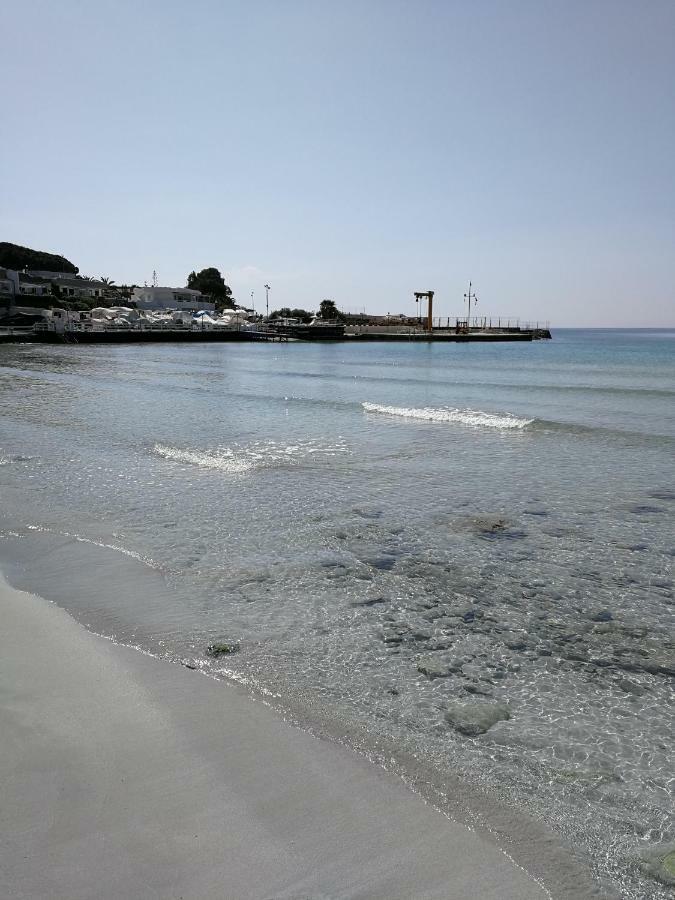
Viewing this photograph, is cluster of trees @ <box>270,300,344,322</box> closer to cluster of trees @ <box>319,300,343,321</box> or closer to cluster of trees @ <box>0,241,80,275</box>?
cluster of trees @ <box>319,300,343,321</box>

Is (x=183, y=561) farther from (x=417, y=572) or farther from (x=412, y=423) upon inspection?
(x=412, y=423)

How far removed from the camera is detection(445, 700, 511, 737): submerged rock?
3.93 m

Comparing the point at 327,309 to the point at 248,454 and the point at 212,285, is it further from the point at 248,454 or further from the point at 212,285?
the point at 248,454

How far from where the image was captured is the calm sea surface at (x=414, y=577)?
3783mm

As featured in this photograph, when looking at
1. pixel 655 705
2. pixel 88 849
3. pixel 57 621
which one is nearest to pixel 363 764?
pixel 88 849

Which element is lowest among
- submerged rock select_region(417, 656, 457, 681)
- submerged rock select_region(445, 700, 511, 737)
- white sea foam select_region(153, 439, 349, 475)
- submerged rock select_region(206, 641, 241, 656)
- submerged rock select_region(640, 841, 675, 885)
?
submerged rock select_region(640, 841, 675, 885)

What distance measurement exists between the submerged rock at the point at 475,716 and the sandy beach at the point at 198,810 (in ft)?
2.44


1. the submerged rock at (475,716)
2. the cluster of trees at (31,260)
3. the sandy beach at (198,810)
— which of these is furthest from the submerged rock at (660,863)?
the cluster of trees at (31,260)

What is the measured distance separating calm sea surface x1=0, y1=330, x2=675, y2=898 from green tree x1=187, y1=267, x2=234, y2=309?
127258 mm

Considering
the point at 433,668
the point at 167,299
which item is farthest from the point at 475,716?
the point at 167,299

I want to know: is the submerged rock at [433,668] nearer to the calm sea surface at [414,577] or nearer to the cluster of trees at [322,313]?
the calm sea surface at [414,577]

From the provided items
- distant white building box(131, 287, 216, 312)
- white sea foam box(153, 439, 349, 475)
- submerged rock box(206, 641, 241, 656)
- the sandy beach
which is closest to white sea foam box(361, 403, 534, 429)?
white sea foam box(153, 439, 349, 475)

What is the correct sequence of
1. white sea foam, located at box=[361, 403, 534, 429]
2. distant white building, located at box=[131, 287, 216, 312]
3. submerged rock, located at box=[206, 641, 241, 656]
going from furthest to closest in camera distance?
1. distant white building, located at box=[131, 287, 216, 312]
2. white sea foam, located at box=[361, 403, 534, 429]
3. submerged rock, located at box=[206, 641, 241, 656]

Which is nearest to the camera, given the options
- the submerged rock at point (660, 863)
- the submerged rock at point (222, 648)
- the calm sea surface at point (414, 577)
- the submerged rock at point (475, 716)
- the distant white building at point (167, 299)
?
the submerged rock at point (660, 863)
